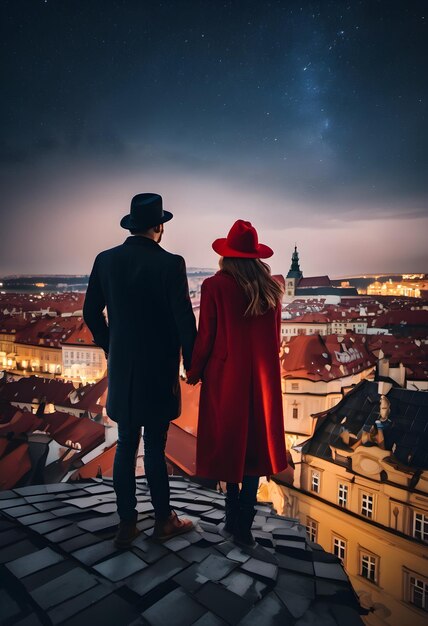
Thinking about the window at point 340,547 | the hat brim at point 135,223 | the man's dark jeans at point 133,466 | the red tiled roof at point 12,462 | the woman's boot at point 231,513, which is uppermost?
the hat brim at point 135,223

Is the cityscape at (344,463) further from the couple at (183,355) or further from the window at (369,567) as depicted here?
the couple at (183,355)

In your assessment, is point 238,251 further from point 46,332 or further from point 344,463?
point 46,332

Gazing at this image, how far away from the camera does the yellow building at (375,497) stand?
5359 millimetres

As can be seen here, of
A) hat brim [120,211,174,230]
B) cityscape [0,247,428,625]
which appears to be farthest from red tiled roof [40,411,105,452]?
hat brim [120,211,174,230]

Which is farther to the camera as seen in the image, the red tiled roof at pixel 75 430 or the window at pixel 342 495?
the red tiled roof at pixel 75 430

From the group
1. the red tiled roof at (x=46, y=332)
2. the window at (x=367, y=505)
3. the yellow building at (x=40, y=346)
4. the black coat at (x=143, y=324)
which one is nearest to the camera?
the black coat at (x=143, y=324)

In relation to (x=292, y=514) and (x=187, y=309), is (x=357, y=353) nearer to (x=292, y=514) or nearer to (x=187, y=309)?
(x=292, y=514)

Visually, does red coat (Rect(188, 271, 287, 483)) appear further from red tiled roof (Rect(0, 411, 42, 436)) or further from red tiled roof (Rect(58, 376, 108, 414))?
red tiled roof (Rect(58, 376, 108, 414))

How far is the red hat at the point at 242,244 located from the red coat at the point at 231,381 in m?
0.11

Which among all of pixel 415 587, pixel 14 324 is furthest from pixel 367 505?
pixel 14 324

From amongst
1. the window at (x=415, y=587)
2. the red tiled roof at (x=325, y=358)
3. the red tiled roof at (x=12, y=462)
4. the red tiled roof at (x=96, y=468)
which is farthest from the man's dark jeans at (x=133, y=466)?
the red tiled roof at (x=325, y=358)

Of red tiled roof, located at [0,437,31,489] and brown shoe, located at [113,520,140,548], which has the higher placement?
brown shoe, located at [113,520,140,548]

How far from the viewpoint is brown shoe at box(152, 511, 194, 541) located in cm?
150

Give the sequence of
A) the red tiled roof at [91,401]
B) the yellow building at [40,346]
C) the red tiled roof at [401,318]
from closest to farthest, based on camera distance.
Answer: the red tiled roof at [91,401] < the red tiled roof at [401,318] < the yellow building at [40,346]
